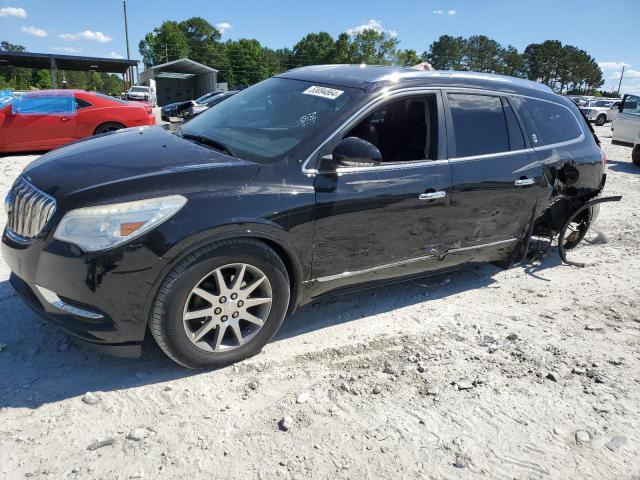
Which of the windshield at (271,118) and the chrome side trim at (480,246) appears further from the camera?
the chrome side trim at (480,246)

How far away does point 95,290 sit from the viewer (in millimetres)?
2543

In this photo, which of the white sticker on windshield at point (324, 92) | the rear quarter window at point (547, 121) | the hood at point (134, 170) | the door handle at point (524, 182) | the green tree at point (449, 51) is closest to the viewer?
the hood at point (134, 170)

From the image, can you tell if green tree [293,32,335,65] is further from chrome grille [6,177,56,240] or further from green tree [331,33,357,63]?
chrome grille [6,177,56,240]

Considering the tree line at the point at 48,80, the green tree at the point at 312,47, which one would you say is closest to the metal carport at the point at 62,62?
the tree line at the point at 48,80

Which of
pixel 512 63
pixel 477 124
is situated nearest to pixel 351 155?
pixel 477 124

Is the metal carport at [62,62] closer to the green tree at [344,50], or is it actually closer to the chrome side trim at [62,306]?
the chrome side trim at [62,306]

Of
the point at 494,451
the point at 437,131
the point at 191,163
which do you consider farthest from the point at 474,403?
the point at 191,163

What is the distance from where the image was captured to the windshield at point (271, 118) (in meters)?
3.22

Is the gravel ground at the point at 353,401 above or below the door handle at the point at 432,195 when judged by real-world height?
below

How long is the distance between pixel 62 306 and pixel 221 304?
0.84 metres

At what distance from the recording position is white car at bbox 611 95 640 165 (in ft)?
47.4

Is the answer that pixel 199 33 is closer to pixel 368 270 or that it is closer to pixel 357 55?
pixel 357 55

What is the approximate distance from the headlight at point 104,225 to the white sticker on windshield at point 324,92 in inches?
61.6

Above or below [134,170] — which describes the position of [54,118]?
below
